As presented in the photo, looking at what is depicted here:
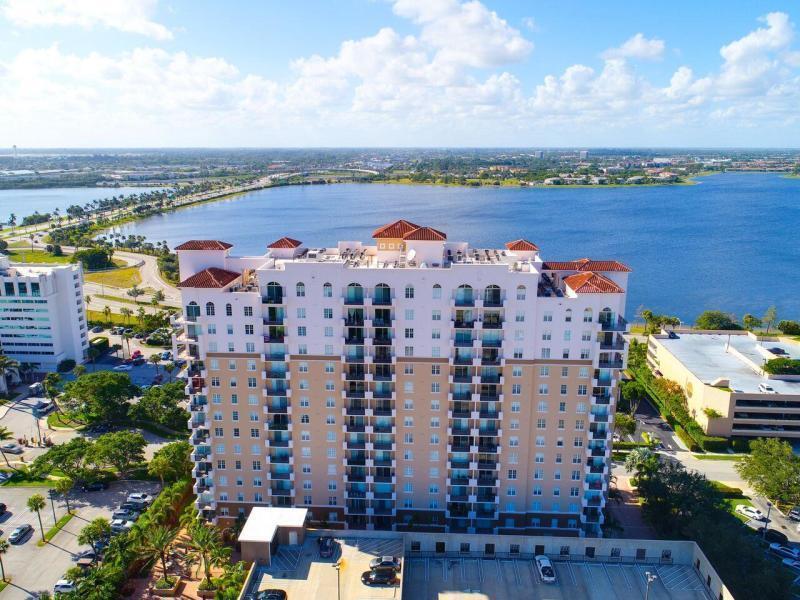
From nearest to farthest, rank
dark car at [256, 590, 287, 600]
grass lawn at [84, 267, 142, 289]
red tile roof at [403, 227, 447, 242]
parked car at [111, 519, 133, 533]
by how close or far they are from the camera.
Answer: dark car at [256, 590, 287, 600] → red tile roof at [403, 227, 447, 242] → parked car at [111, 519, 133, 533] → grass lawn at [84, 267, 142, 289]

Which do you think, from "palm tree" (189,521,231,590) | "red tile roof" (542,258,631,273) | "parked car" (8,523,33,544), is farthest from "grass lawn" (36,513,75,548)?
"red tile roof" (542,258,631,273)

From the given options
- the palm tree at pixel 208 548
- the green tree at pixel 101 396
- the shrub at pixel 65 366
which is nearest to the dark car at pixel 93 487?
the green tree at pixel 101 396

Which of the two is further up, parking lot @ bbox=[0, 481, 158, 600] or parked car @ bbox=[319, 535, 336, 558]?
parked car @ bbox=[319, 535, 336, 558]

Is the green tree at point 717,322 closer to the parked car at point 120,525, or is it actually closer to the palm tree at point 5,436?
the parked car at point 120,525

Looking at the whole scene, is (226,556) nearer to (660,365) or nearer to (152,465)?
(152,465)

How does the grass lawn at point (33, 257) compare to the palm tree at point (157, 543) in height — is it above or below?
above

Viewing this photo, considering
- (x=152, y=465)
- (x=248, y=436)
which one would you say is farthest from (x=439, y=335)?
(x=152, y=465)

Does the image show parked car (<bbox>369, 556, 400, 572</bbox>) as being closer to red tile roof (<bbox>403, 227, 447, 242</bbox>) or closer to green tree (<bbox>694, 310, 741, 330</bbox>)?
red tile roof (<bbox>403, 227, 447, 242</bbox>)
